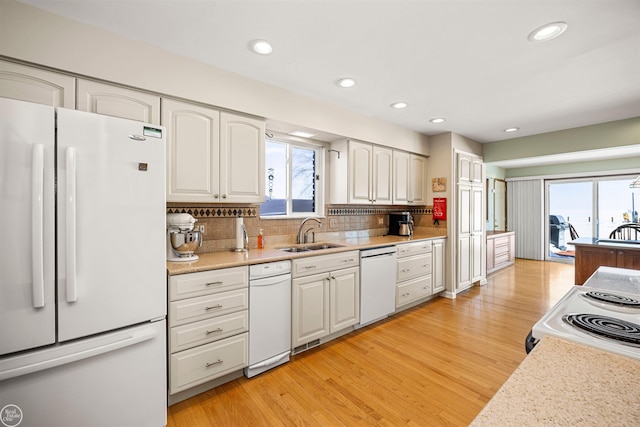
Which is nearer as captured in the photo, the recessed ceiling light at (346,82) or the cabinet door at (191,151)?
the cabinet door at (191,151)

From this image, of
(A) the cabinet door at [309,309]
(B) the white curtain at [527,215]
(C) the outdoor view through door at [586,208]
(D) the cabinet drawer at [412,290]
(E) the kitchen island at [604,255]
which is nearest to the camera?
(A) the cabinet door at [309,309]

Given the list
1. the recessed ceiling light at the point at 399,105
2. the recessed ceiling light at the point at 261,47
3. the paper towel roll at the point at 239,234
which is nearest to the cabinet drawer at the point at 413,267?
the recessed ceiling light at the point at 399,105

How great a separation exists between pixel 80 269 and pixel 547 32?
2.99 m

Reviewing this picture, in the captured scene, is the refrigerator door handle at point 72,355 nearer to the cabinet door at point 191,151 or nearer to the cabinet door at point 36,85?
the cabinet door at point 191,151

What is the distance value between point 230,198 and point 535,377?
218 centimetres

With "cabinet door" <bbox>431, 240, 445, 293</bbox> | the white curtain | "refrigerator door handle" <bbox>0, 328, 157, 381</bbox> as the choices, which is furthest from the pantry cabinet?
the white curtain

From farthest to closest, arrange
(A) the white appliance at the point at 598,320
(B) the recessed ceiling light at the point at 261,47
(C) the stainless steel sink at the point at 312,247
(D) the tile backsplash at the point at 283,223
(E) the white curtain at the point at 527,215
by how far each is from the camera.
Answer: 1. (E) the white curtain at the point at 527,215
2. (C) the stainless steel sink at the point at 312,247
3. (D) the tile backsplash at the point at 283,223
4. (B) the recessed ceiling light at the point at 261,47
5. (A) the white appliance at the point at 598,320

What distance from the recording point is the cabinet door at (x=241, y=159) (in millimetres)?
2369

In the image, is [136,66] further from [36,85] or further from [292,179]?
[292,179]

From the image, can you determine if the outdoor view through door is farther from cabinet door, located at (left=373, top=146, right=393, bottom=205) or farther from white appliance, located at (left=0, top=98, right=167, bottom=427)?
white appliance, located at (left=0, top=98, right=167, bottom=427)

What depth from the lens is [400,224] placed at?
4.16 meters

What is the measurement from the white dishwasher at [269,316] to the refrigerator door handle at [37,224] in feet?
3.81

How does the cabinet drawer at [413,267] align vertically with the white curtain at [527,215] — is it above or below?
below

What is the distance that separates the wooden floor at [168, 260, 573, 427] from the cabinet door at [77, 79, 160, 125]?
1.96 metres
